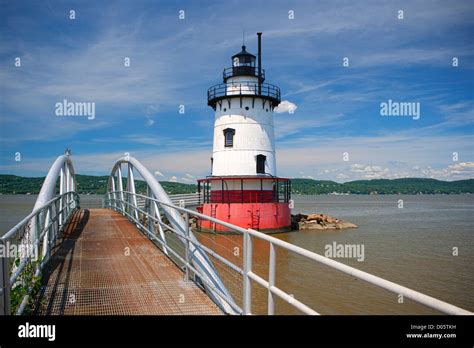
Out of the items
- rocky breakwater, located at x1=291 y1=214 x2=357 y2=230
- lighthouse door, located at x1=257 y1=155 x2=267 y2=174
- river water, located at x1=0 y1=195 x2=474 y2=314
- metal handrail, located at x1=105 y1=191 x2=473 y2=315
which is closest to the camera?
metal handrail, located at x1=105 y1=191 x2=473 y2=315

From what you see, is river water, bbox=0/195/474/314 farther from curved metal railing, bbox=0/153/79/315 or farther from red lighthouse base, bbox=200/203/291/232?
curved metal railing, bbox=0/153/79/315

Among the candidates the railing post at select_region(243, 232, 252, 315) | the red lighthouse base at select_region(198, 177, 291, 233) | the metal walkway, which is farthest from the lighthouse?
the railing post at select_region(243, 232, 252, 315)

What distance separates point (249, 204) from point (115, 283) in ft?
57.9

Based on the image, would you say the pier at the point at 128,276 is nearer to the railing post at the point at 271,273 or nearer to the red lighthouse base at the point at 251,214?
the railing post at the point at 271,273

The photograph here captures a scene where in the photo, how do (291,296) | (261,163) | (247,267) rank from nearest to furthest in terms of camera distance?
1. (291,296)
2. (247,267)
3. (261,163)

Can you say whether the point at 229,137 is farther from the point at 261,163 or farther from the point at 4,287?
the point at 4,287

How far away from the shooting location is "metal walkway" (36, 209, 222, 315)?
4.53 metres

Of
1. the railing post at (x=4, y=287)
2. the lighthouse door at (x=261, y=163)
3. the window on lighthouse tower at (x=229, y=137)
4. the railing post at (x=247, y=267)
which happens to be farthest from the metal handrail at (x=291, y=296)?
the window on lighthouse tower at (x=229, y=137)

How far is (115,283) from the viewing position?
214 inches

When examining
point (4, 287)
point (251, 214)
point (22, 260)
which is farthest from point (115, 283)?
point (251, 214)

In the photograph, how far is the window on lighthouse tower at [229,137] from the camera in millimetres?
24359
